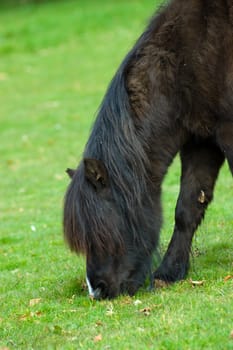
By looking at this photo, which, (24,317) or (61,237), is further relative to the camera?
(61,237)

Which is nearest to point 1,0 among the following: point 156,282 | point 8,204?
point 8,204

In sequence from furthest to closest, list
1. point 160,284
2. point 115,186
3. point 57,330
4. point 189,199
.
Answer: point 189,199, point 160,284, point 115,186, point 57,330

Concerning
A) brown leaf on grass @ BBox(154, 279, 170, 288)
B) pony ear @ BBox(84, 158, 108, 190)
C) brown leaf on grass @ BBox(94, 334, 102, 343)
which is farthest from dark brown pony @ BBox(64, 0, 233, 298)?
brown leaf on grass @ BBox(94, 334, 102, 343)

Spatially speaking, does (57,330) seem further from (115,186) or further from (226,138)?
(226,138)

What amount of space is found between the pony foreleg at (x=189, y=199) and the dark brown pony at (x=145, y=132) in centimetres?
23

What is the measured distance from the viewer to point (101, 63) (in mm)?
22969

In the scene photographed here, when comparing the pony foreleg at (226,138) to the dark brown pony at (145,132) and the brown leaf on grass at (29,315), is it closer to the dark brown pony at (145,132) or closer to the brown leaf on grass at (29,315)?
the dark brown pony at (145,132)

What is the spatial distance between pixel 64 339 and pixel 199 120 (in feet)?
6.77

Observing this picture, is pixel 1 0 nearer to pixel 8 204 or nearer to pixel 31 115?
pixel 31 115

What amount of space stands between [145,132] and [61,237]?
339 centimetres

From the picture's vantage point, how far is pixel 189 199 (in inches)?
268

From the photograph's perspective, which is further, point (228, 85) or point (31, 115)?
point (31, 115)

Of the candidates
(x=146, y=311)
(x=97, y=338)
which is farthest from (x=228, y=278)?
(x=97, y=338)

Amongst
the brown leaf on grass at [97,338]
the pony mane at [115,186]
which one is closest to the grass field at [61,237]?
the brown leaf on grass at [97,338]
